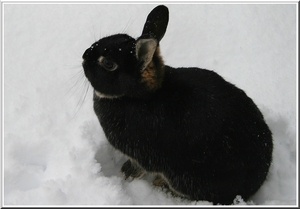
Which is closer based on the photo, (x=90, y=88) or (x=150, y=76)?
(x=150, y=76)

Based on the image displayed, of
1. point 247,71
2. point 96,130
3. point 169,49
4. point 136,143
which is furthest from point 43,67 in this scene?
point 247,71

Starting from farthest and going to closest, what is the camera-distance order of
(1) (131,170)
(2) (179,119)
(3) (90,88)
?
(3) (90,88) < (1) (131,170) < (2) (179,119)

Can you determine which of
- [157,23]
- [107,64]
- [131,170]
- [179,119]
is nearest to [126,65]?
[107,64]

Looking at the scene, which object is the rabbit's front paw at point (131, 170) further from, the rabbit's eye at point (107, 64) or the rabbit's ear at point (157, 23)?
the rabbit's ear at point (157, 23)

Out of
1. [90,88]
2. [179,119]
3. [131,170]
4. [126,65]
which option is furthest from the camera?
[90,88]

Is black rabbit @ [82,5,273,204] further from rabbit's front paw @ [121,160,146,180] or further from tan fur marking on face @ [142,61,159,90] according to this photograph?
rabbit's front paw @ [121,160,146,180]

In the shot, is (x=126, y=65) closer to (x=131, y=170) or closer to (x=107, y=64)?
(x=107, y=64)

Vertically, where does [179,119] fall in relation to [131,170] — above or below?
above
